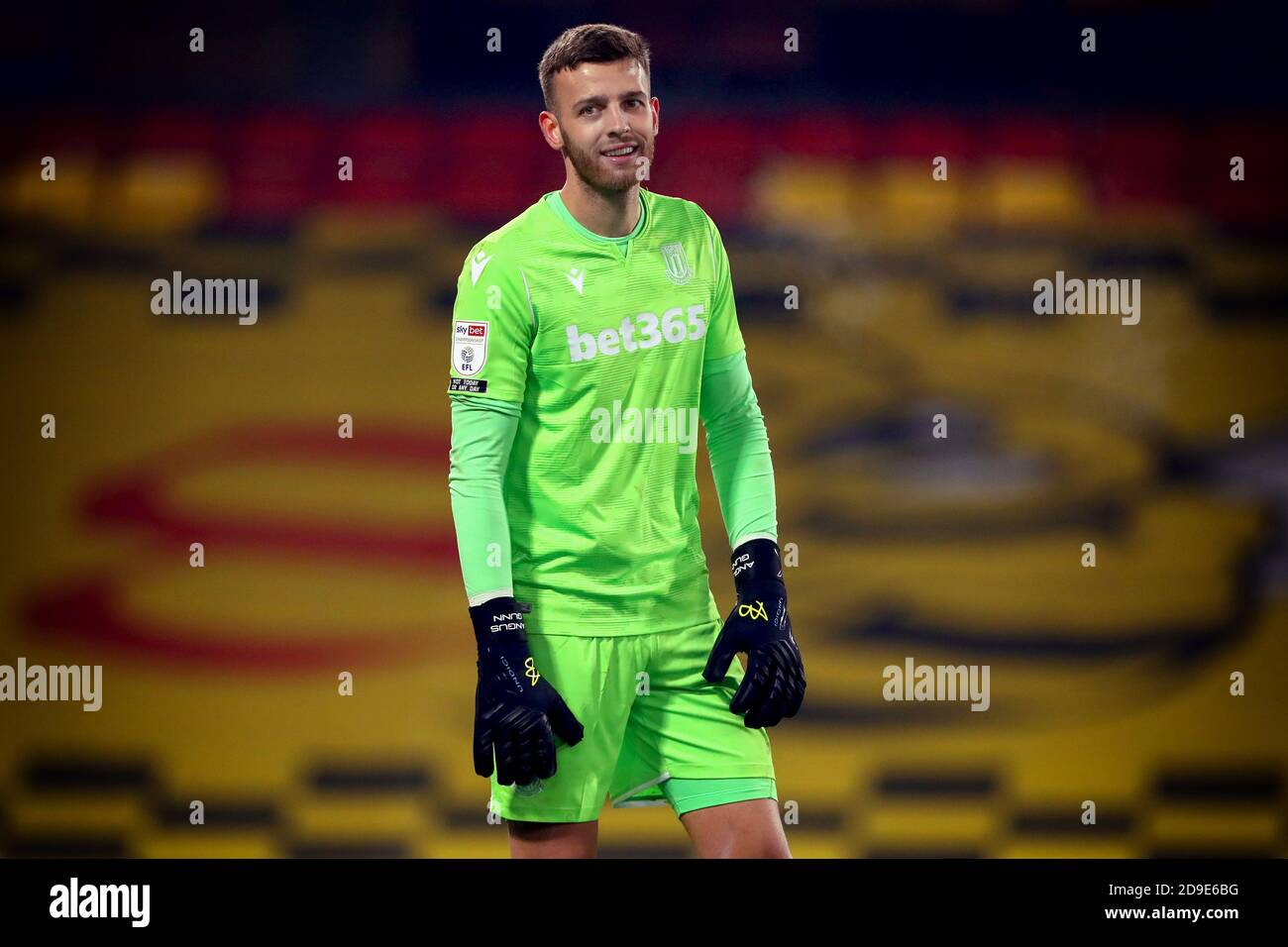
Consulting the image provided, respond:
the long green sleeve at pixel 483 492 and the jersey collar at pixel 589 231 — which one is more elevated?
the jersey collar at pixel 589 231

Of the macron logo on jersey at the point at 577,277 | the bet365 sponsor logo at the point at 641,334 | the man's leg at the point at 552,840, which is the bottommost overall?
the man's leg at the point at 552,840

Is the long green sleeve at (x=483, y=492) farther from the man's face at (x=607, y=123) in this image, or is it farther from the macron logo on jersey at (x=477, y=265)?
the man's face at (x=607, y=123)

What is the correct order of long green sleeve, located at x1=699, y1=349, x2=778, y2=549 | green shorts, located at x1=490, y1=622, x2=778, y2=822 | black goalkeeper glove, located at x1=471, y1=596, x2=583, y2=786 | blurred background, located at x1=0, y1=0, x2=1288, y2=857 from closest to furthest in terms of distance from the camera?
black goalkeeper glove, located at x1=471, y1=596, x2=583, y2=786 < green shorts, located at x1=490, y1=622, x2=778, y2=822 < long green sleeve, located at x1=699, y1=349, x2=778, y2=549 < blurred background, located at x1=0, y1=0, x2=1288, y2=857

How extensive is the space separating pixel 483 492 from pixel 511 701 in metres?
0.38

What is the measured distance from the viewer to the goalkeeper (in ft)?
9.93

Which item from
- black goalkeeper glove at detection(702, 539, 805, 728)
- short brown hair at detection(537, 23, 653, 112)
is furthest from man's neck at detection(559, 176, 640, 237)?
black goalkeeper glove at detection(702, 539, 805, 728)

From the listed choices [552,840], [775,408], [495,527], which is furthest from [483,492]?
[775,408]

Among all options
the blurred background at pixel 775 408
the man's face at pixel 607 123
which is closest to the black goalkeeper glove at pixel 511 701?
the man's face at pixel 607 123

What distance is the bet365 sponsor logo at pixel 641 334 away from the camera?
305 cm

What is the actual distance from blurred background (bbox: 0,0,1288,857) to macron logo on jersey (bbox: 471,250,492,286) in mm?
1759

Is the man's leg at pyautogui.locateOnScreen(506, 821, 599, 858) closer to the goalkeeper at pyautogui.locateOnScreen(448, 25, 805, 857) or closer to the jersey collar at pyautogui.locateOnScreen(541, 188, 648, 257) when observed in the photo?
the goalkeeper at pyautogui.locateOnScreen(448, 25, 805, 857)

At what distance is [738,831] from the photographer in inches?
120

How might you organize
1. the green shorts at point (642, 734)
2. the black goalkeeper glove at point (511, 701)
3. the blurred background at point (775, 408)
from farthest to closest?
the blurred background at point (775, 408), the green shorts at point (642, 734), the black goalkeeper glove at point (511, 701)

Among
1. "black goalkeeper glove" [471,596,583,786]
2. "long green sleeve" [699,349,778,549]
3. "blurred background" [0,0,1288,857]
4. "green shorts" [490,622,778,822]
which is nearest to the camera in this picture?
"black goalkeeper glove" [471,596,583,786]
